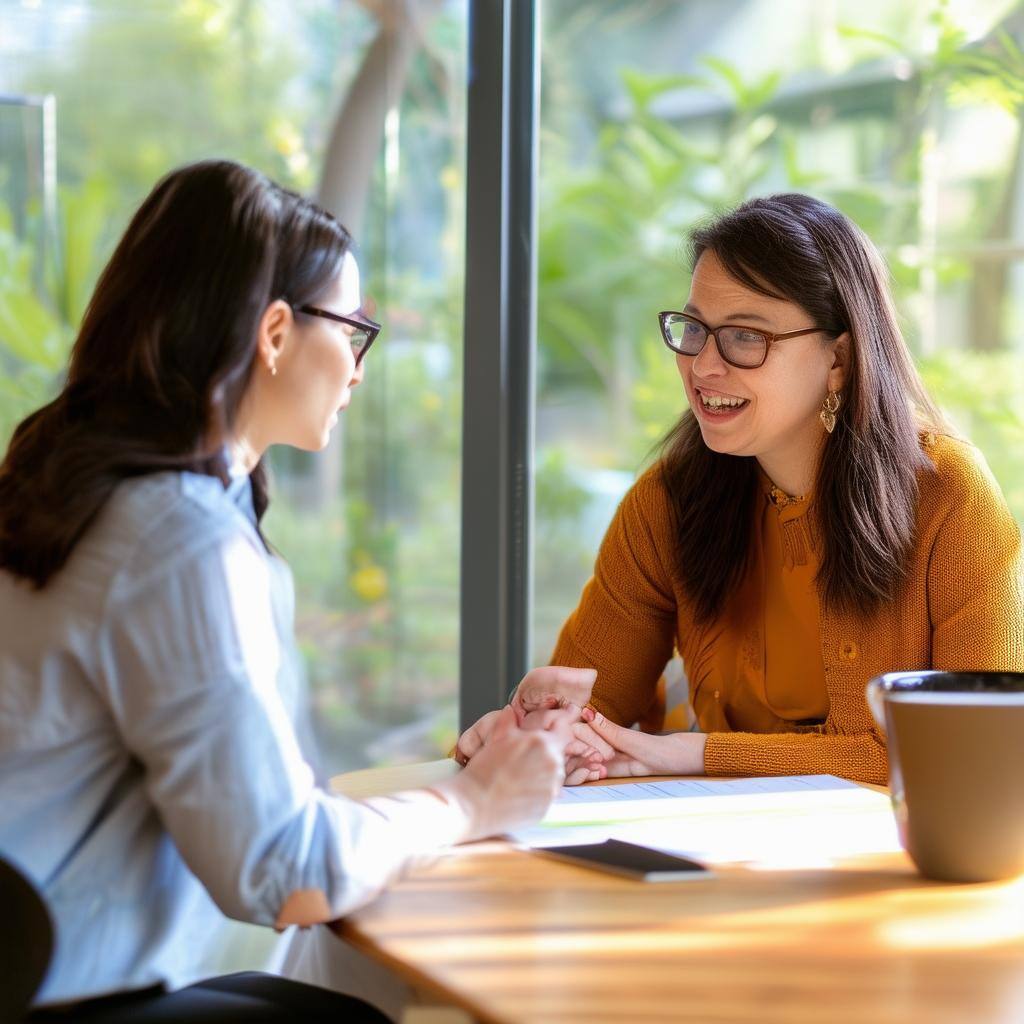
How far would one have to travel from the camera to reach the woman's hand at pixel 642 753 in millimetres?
1813

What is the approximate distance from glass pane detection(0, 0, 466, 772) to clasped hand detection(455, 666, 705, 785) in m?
1.79

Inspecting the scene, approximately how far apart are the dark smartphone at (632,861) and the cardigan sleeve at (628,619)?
0.82 m

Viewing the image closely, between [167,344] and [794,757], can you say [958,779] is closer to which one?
[794,757]

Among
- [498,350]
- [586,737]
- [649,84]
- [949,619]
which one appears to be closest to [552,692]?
[586,737]

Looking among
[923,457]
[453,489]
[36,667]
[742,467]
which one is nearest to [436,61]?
[453,489]

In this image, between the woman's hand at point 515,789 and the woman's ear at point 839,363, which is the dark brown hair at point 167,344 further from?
the woman's ear at point 839,363

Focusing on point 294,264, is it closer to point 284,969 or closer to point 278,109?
point 284,969

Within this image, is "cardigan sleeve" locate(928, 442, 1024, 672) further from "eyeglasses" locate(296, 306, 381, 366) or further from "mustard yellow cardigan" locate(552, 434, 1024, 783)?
"eyeglasses" locate(296, 306, 381, 366)

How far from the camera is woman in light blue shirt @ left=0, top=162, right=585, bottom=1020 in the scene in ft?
3.92

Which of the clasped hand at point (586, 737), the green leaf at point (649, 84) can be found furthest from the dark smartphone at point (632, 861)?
the green leaf at point (649, 84)

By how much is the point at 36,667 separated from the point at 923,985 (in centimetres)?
80

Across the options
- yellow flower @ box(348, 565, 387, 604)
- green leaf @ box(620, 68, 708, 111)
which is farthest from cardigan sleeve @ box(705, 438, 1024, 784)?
yellow flower @ box(348, 565, 387, 604)

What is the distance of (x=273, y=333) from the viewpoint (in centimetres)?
A: 145

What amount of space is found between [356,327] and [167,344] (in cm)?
27
